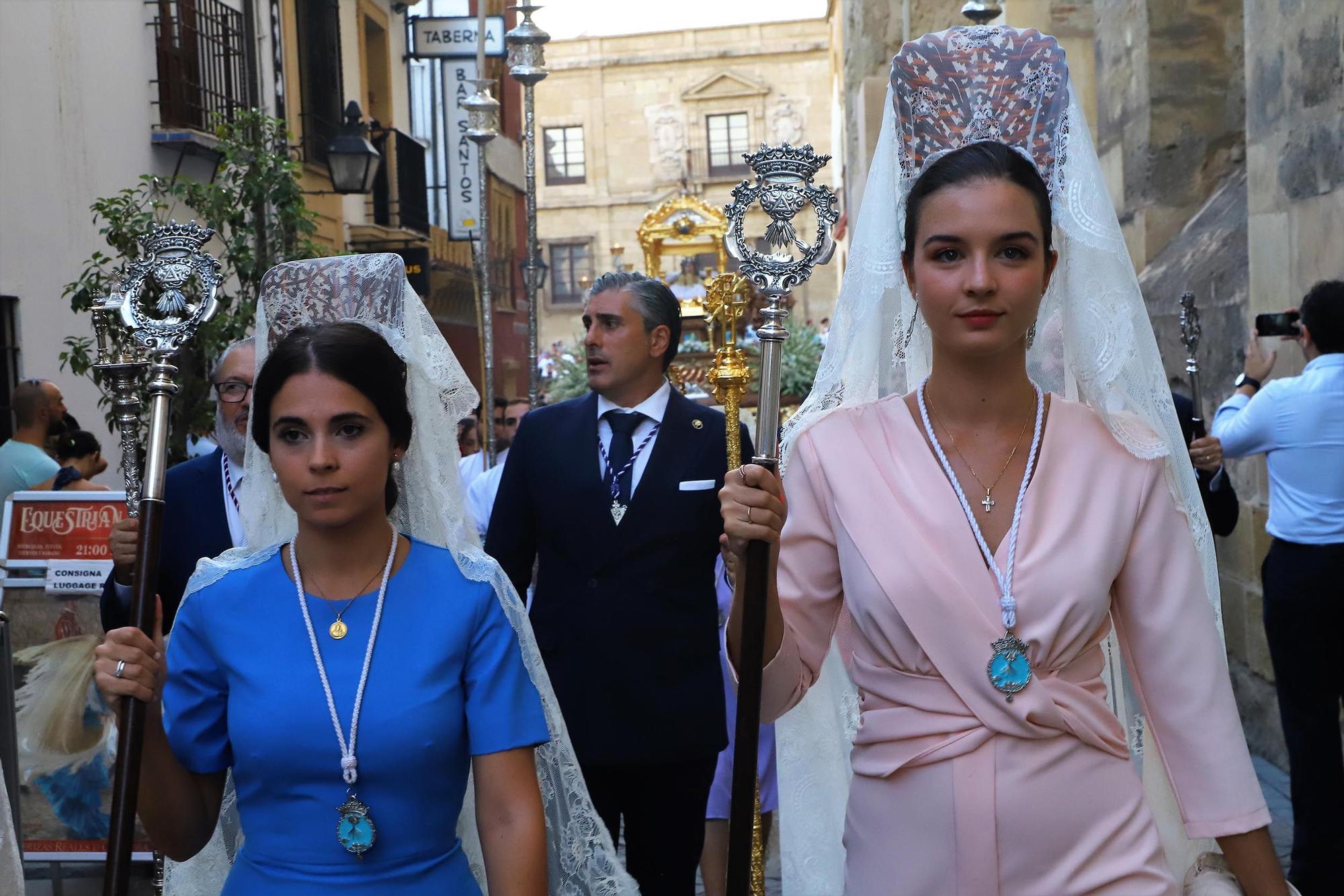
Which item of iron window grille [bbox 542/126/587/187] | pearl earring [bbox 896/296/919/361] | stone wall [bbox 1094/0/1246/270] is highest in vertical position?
iron window grille [bbox 542/126/587/187]

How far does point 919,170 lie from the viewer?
2924 mm

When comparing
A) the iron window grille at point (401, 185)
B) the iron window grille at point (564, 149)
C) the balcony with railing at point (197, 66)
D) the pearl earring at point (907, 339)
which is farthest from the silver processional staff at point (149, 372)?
the iron window grille at point (564, 149)

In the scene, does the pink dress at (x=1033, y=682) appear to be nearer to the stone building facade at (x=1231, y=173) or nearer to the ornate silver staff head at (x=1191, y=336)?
the ornate silver staff head at (x=1191, y=336)

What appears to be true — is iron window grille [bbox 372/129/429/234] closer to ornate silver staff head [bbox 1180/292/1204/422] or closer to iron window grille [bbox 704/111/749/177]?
ornate silver staff head [bbox 1180/292/1204/422]

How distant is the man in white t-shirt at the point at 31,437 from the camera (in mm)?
8469

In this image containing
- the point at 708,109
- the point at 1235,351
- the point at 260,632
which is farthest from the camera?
the point at 708,109

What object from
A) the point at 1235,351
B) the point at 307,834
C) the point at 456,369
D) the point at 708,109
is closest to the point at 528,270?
the point at 1235,351

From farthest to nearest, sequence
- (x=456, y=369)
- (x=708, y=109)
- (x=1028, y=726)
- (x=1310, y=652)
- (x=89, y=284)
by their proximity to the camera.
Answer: (x=708, y=109)
(x=89, y=284)
(x=1310, y=652)
(x=456, y=369)
(x=1028, y=726)

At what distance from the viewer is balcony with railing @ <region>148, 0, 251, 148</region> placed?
45.4 feet

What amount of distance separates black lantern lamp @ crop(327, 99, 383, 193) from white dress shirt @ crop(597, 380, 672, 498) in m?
8.51

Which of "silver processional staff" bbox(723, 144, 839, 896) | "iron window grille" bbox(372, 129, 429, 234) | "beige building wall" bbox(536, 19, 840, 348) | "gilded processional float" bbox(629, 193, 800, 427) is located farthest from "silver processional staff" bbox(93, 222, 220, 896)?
"beige building wall" bbox(536, 19, 840, 348)

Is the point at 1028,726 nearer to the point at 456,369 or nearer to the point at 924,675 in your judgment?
the point at 924,675

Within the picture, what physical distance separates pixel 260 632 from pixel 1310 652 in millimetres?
4159

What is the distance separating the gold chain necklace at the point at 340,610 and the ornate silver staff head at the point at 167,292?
0.69 m
